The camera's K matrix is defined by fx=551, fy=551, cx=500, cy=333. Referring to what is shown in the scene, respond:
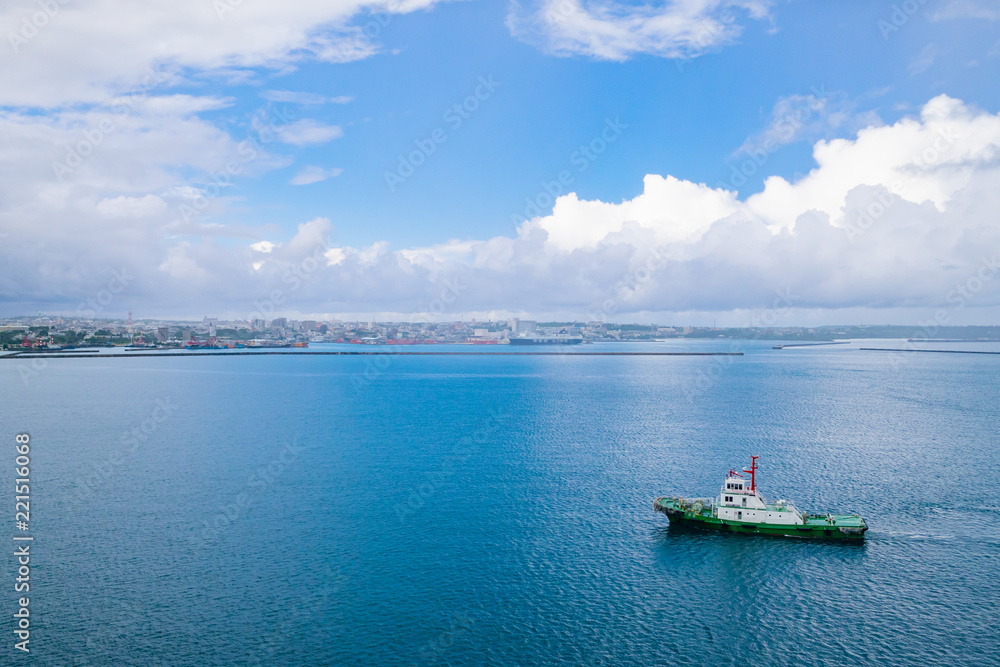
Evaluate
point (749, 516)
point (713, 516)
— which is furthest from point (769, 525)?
point (713, 516)

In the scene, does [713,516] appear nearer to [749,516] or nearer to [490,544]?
[749,516]

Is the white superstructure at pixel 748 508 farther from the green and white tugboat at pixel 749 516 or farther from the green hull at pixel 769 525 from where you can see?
the green hull at pixel 769 525

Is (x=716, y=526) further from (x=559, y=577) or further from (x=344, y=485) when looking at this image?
(x=344, y=485)

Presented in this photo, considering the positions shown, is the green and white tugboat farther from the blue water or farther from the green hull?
the blue water

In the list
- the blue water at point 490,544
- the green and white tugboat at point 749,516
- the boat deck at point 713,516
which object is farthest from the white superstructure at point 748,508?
the blue water at point 490,544

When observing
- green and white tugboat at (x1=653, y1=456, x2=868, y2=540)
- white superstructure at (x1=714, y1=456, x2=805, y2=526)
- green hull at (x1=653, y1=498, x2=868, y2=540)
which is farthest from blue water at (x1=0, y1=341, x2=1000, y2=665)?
white superstructure at (x1=714, y1=456, x2=805, y2=526)

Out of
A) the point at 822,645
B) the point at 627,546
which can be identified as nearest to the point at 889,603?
the point at 822,645
